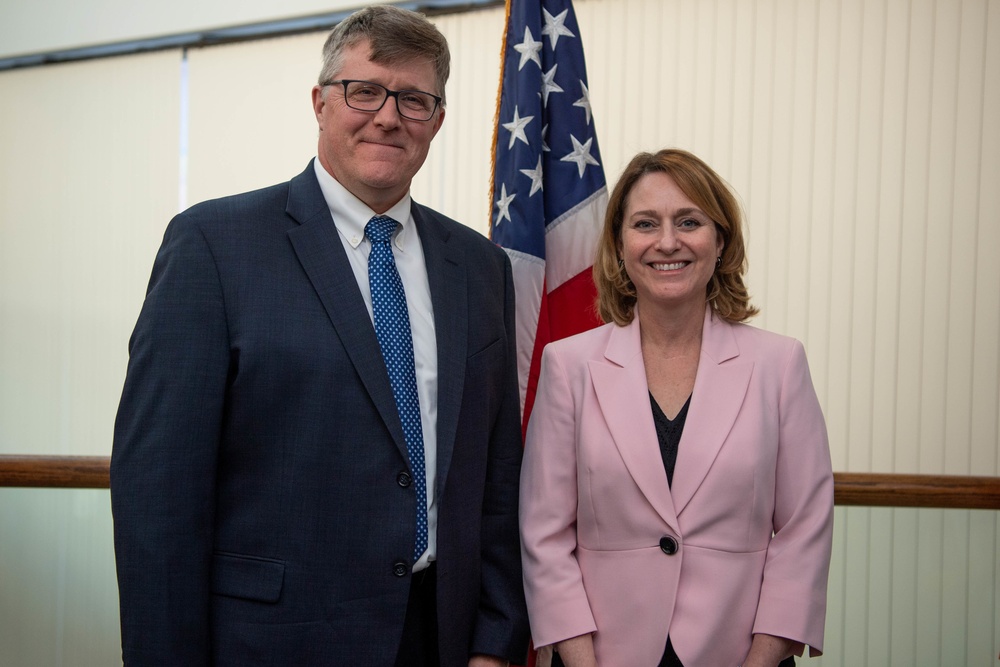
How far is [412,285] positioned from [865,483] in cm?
149

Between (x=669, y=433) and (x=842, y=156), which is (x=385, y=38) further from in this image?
(x=842, y=156)

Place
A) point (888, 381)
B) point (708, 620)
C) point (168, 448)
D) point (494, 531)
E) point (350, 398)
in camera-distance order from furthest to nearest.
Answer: point (888, 381)
point (494, 531)
point (708, 620)
point (350, 398)
point (168, 448)

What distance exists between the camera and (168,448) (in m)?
1.48

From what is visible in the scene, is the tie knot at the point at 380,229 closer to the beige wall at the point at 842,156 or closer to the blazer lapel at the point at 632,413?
the blazer lapel at the point at 632,413

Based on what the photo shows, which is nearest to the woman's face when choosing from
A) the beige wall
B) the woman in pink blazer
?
the woman in pink blazer

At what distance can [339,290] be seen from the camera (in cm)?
163

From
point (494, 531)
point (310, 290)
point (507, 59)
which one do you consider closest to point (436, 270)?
point (310, 290)

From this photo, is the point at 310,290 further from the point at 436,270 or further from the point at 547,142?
the point at 547,142

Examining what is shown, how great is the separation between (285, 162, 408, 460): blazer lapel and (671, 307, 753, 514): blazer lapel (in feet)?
1.79

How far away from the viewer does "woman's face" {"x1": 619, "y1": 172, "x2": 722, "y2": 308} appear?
184 cm

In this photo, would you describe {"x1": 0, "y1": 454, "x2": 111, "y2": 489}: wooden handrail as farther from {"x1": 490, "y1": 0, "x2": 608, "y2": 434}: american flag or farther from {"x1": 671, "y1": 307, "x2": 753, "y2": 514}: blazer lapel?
{"x1": 671, "y1": 307, "x2": 753, "y2": 514}: blazer lapel

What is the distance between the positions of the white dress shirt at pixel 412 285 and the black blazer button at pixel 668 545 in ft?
1.40

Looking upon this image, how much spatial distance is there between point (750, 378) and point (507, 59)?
4.11 ft

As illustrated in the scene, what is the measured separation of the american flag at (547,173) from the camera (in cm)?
253
